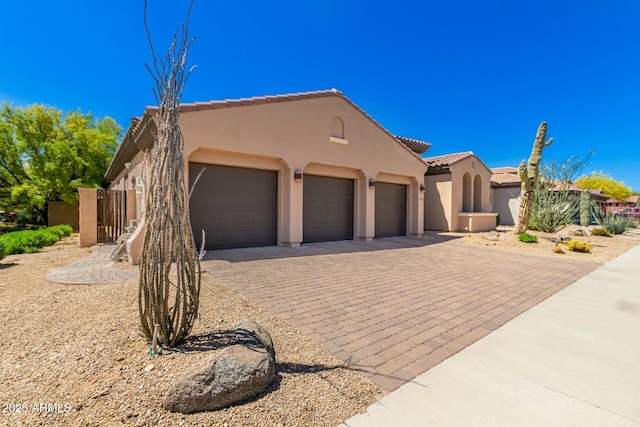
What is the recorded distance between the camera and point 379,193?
13977mm

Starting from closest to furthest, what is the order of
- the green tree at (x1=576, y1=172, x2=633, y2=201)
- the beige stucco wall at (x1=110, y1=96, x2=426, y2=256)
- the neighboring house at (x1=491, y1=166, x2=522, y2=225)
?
the beige stucco wall at (x1=110, y1=96, x2=426, y2=256) < the neighboring house at (x1=491, y1=166, x2=522, y2=225) < the green tree at (x1=576, y1=172, x2=633, y2=201)

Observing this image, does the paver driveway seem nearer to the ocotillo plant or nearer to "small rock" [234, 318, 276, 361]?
"small rock" [234, 318, 276, 361]

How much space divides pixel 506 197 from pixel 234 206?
25.3 m

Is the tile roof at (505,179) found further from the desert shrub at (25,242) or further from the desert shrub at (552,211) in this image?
the desert shrub at (25,242)

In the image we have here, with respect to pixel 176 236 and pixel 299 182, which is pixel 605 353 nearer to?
pixel 176 236

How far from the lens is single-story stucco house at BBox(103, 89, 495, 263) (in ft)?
28.6

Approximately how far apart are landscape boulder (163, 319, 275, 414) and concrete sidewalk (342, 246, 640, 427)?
2.74ft

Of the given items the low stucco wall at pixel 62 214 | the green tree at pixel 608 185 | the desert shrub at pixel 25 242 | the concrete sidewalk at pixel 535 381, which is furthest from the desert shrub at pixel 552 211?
the green tree at pixel 608 185

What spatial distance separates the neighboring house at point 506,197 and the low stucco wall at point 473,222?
7981 mm

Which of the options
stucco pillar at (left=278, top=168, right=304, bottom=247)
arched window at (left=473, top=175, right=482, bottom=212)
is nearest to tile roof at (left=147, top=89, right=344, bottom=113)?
stucco pillar at (left=278, top=168, right=304, bottom=247)

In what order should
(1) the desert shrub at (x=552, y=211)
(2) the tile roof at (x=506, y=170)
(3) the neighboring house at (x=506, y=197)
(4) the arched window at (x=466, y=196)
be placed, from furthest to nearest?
1. (2) the tile roof at (x=506, y=170)
2. (3) the neighboring house at (x=506, y=197)
3. (4) the arched window at (x=466, y=196)
4. (1) the desert shrub at (x=552, y=211)

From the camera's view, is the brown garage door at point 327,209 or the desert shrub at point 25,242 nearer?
the desert shrub at point 25,242

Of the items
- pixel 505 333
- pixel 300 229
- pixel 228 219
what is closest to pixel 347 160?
pixel 300 229

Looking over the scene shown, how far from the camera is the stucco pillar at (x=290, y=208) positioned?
10.4 meters
